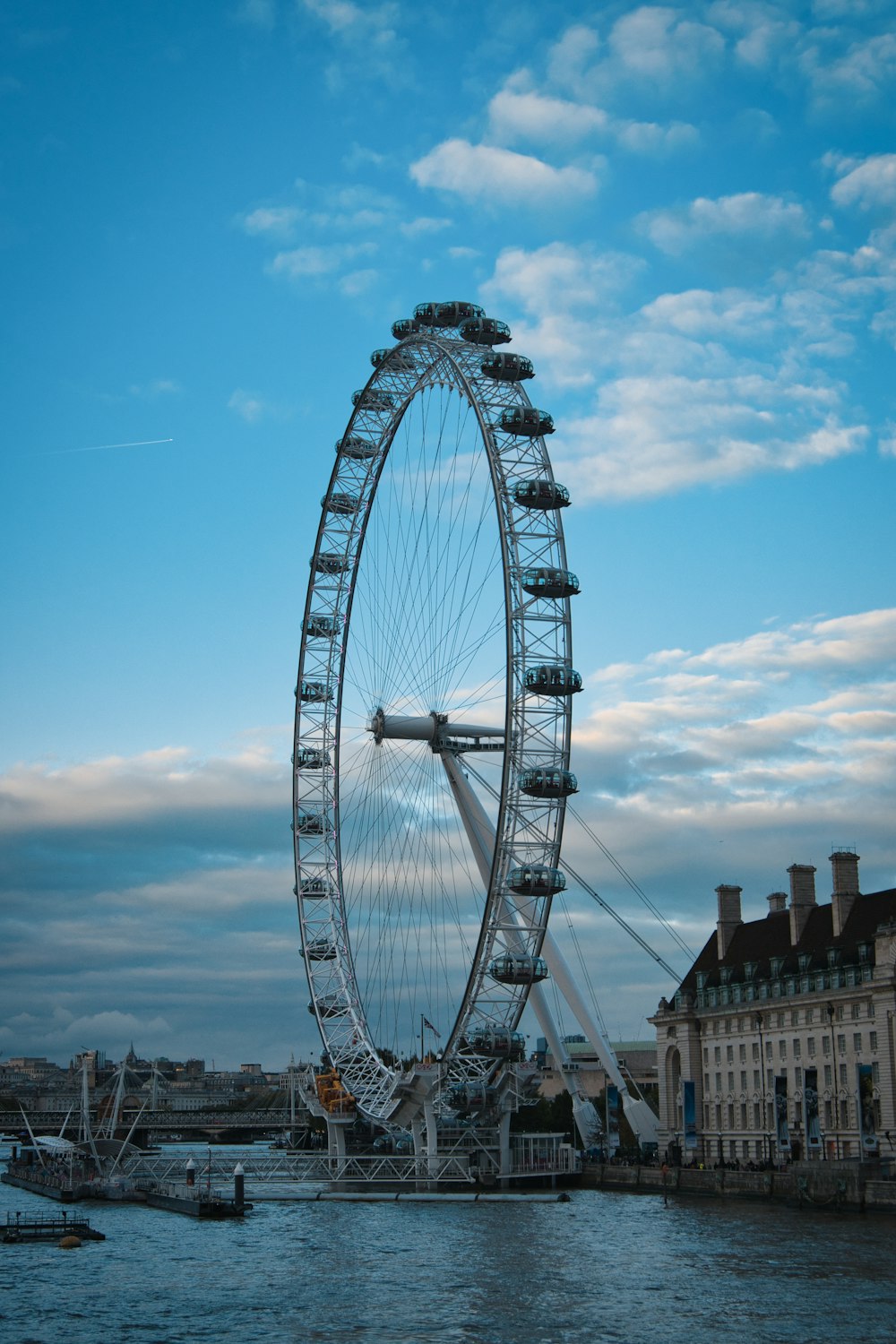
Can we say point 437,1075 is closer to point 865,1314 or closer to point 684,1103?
point 684,1103

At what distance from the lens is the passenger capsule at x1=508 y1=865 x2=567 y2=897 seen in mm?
67875

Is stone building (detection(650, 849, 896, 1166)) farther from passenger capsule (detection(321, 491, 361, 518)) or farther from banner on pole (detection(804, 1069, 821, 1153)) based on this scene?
passenger capsule (detection(321, 491, 361, 518))

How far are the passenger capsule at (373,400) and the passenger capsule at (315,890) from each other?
2443 centimetres

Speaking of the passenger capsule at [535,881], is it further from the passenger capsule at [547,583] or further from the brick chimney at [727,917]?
the brick chimney at [727,917]

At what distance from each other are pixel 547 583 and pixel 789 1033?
86.7 ft

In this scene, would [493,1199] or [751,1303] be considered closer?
[751,1303]

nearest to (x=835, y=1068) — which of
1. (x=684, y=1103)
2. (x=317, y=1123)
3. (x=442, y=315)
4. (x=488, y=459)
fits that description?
(x=684, y=1103)

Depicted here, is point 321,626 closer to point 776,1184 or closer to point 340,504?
point 340,504

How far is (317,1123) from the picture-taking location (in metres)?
164

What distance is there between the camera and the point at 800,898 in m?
84.5

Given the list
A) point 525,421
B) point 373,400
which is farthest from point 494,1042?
point 373,400

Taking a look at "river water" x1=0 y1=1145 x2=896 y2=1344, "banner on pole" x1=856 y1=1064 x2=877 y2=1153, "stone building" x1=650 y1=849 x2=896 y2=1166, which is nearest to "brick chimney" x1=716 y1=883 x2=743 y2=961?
"stone building" x1=650 y1=849 x2=896 y2=1166

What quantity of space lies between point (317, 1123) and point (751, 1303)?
130 meters

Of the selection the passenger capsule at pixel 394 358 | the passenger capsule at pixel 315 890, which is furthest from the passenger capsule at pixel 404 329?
the passenger capsule at pixel 315 890
